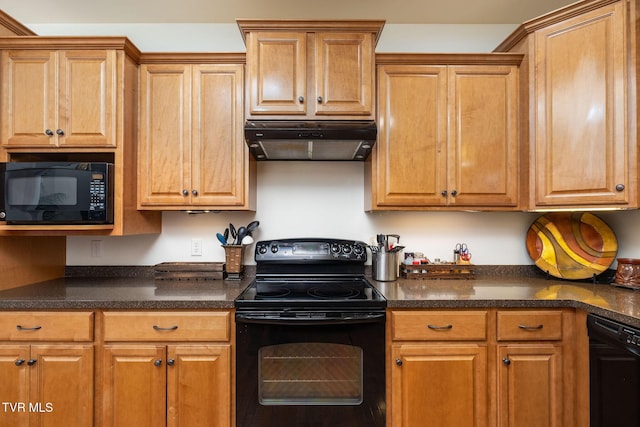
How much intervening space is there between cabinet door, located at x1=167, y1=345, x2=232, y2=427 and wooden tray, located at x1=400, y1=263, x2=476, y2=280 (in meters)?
1.28

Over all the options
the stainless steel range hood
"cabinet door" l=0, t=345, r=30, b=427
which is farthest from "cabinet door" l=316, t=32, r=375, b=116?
"cabinet door" l=0, t=345, r=30, b=427

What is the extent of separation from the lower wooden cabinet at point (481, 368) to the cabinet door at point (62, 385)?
1477mm

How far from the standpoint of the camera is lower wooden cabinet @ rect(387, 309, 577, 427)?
1599 millimetres

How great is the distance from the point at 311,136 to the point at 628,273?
1.96m

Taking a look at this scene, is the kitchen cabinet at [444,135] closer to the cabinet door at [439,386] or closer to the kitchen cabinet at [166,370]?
the cabinet door at [439,386]

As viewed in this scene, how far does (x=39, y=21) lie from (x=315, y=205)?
235 cm

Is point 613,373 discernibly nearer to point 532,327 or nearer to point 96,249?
point 532,327

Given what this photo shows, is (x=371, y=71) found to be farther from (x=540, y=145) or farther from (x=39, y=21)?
(x=39, y=21)

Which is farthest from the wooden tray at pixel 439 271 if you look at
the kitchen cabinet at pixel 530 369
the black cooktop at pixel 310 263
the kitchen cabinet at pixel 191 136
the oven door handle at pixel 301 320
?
the kitchen cabinet at pixel 191 136

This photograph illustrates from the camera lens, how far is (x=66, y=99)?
1863mm

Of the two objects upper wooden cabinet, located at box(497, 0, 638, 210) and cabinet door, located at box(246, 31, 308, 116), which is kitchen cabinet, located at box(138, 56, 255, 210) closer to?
cabinet door, located at box(246, 31, 308, 116)

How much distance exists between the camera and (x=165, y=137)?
198 centimetres

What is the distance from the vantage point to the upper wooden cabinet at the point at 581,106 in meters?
1.67

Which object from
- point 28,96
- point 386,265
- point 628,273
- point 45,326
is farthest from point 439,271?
point 28,96
